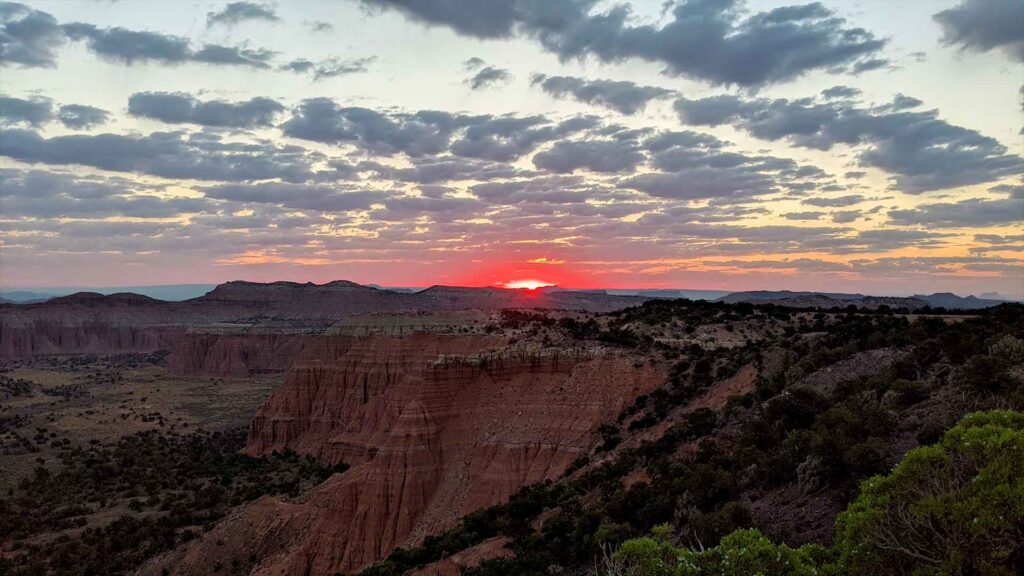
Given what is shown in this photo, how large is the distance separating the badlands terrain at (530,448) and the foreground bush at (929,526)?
121mm

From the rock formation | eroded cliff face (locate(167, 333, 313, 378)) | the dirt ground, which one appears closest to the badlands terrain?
the dirt ground

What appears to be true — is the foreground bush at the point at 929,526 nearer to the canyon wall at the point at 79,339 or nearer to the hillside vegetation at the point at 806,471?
the hillside vegetation at the point at 806,471

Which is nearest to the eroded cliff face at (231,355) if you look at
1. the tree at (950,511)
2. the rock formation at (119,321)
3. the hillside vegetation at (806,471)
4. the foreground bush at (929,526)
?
the rock formation at (119,321)

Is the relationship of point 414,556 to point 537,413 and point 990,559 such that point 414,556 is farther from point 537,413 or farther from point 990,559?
point 990,559

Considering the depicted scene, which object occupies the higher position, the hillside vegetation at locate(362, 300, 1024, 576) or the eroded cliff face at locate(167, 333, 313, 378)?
the hillside vegetation at locate(362, 300, 1024, 576)

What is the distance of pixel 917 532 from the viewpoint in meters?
11.7

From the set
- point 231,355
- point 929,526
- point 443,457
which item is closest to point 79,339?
point 231,355

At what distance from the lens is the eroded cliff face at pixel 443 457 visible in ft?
124

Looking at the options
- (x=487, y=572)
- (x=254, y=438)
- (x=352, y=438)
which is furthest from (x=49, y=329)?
(x=487, y=572)

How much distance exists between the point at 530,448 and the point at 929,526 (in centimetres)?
2910

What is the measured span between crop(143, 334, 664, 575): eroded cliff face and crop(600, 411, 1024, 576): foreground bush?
984 inches

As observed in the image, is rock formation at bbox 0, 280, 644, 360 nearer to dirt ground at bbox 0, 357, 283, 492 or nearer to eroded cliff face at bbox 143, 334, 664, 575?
dirt ground at bbox 0, 357, 283, 492

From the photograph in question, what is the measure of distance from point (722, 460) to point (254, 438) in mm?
60845

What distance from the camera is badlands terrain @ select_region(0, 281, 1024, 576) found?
61.8ft
